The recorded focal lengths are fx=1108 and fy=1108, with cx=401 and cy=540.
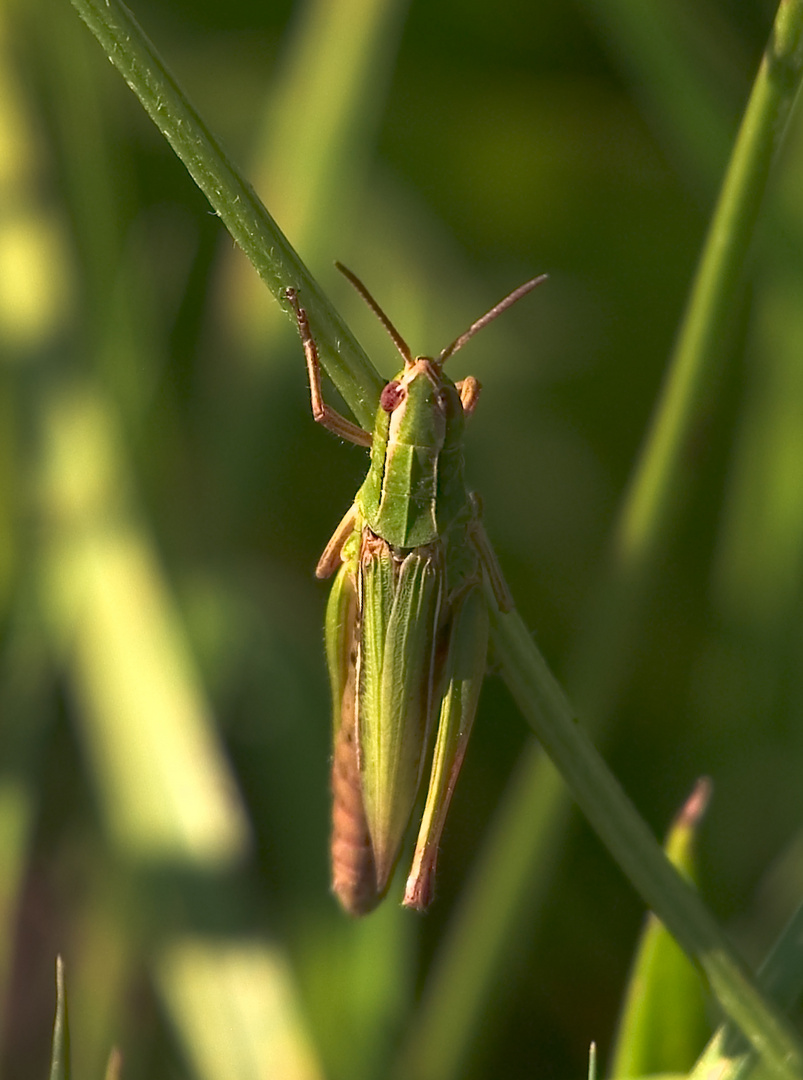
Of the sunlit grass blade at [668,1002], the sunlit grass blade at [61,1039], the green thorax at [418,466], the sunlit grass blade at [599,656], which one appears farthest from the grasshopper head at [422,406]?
the sunlit grass blade at [61,1039]

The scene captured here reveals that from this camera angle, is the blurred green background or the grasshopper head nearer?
the grasshopper head

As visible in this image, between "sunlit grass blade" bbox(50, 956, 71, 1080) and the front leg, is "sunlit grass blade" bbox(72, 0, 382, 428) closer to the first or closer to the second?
the front leg

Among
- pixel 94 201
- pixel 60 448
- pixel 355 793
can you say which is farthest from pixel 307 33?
pixel 355 793

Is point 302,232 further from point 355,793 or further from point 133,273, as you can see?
point 355,793

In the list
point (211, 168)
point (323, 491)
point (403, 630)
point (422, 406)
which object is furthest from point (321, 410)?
point (323, 491)

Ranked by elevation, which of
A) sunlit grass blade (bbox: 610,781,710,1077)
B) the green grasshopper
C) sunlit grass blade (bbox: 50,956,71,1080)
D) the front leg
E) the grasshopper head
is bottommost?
sunlit grass blade (bbox: 610,781,710,1077)

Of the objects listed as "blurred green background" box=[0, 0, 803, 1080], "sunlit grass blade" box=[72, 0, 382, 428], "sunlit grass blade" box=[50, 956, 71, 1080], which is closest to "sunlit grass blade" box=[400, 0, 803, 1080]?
"blurred green background" box=[0, 0, 803, 1080]

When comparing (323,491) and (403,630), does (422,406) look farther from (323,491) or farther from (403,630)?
(323,491)

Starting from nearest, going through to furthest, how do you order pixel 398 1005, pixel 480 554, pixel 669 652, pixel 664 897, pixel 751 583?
pixel 664 897 → pixel 480 554 → pixel 398 1005 → pixel 751 583 → pixel 669 652
